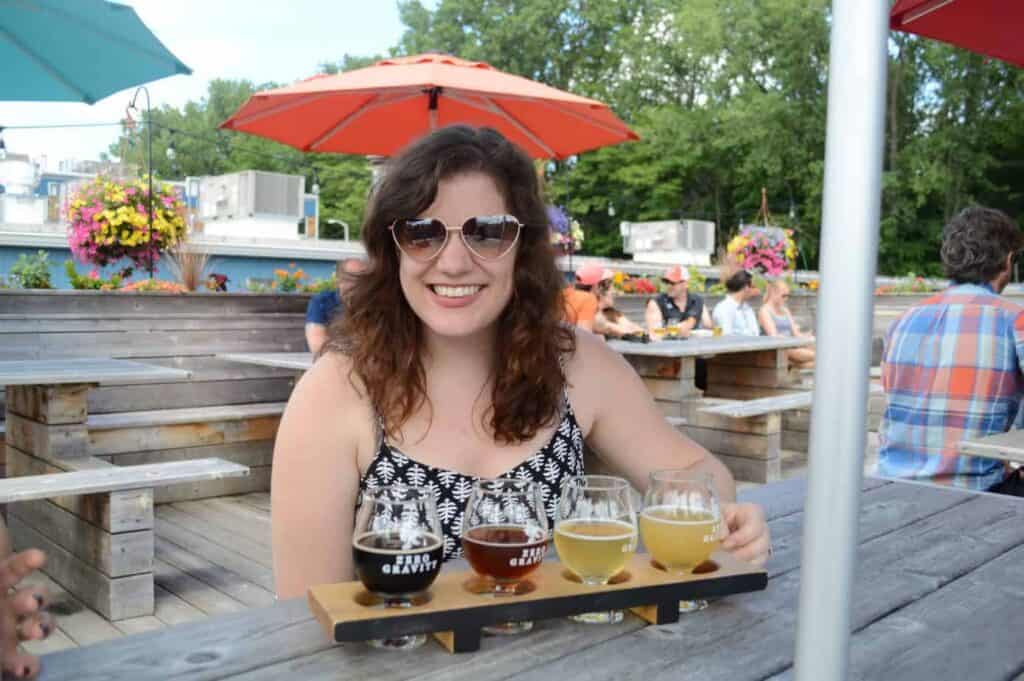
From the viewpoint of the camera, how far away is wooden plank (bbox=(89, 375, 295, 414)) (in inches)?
200

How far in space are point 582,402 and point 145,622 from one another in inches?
87.4

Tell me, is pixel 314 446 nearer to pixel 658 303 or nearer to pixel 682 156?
pixel 658 303

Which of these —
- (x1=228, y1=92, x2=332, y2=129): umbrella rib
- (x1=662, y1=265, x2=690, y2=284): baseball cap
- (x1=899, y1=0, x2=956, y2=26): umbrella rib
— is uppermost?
(x1=228, y1=92, x2=332, y2=129): umbrella rib

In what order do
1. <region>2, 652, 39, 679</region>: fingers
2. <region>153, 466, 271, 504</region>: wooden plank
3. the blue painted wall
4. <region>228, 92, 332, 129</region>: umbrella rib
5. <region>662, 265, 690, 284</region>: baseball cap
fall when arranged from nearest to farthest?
<region>2, 652, 39, 679</region>: fingers
<region>153, 466, 271, 504</region>: wooden plank
<region>228, 92, 332, 129</region>: umbrella rib
<region>662, 265, 690, 284</region>: baseball cap
the blue painted wall

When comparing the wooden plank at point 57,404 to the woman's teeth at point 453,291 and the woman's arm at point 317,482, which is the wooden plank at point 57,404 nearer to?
the woman's arm at point 317,482

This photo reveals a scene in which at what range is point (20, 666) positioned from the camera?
0.93 meters

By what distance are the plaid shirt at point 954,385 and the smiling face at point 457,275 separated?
194 cm

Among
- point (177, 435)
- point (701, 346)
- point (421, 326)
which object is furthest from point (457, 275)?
point (701, 346)

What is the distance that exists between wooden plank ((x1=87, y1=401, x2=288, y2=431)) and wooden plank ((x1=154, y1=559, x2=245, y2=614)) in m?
1.09

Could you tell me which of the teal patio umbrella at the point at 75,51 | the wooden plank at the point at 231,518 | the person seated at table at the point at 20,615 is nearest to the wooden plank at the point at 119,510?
the wooden plank at the point at 231,518

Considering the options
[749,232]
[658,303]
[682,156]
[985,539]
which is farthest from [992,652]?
[682,156]

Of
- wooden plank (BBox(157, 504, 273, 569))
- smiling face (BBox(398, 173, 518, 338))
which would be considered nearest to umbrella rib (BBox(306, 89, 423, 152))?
wooden plank (BBox(157, 504, 273, 569))

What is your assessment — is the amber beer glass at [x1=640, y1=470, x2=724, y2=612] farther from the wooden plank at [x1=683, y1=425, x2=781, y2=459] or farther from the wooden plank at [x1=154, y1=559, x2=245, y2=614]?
the wooden plank at [x1=683, y1=425, x2=781, y2=459]

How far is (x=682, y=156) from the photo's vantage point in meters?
28.2
